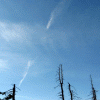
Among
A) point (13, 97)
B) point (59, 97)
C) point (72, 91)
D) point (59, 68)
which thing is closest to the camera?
point (13, 97)

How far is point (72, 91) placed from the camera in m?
37.2

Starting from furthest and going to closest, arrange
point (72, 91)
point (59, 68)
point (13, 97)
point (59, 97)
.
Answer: point (72, 91)
point (59, 68)
point (59, 97)
point (13, 97)

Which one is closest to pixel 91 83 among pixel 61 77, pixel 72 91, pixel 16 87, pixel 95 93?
pixel 95 93

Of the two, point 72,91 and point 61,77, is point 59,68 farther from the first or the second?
point 72,91

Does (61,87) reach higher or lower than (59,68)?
lower

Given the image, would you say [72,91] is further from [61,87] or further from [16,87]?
[16,87]

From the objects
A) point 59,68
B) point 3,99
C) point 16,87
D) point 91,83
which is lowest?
point 3,99

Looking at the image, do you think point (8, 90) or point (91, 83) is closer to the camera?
point (8, 90)

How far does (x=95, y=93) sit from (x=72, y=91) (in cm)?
545

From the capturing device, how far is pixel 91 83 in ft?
119

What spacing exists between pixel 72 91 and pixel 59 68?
24.2ft

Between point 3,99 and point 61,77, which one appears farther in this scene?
point 61,77

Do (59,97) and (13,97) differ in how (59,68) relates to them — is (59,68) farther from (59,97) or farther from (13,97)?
(13,97)

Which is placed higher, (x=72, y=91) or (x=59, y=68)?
(x=59, y=68)
